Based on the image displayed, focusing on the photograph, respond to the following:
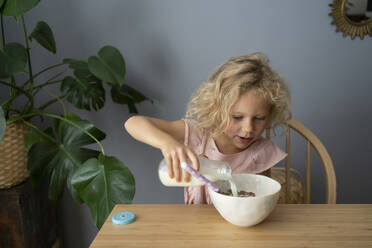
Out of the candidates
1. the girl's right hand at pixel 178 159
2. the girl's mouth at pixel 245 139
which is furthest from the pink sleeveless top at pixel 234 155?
the girl's right hand at pixel 178 159

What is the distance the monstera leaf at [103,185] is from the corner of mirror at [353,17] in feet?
4.31

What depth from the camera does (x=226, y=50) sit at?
1.55 m

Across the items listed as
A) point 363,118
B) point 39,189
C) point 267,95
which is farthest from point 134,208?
point 363,118

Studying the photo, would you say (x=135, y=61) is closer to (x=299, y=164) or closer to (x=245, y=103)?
(x=245, y=103)

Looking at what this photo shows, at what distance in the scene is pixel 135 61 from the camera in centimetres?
156

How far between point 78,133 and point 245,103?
2.21ft

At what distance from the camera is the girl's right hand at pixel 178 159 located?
656mm

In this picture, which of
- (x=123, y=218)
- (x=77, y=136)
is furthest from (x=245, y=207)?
(x=77, y=136)

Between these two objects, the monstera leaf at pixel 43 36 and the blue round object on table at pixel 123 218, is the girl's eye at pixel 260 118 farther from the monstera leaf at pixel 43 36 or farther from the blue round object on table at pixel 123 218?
the monstera leaf at pixel 43 36

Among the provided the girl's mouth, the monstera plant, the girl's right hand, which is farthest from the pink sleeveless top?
the girl's right hand

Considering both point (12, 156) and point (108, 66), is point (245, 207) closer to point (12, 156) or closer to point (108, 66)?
point (108, 66)

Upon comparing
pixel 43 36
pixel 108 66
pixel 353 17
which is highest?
pixel 353 17

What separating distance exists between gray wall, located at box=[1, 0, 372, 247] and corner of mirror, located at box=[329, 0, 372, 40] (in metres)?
0.03

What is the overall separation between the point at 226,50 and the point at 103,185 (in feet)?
3.24
